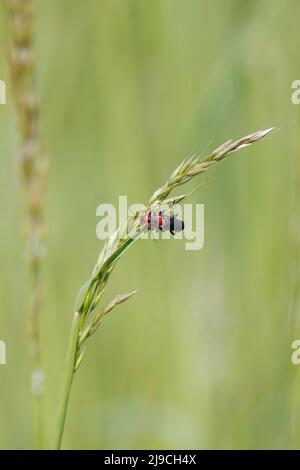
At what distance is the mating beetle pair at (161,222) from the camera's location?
3.84 ft

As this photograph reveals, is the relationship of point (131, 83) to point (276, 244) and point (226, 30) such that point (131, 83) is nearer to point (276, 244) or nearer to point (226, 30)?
point (226, 30)

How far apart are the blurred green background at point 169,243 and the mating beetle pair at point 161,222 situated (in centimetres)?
97

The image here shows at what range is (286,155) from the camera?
2.76m

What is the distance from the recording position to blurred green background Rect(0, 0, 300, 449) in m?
2.34

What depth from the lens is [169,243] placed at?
2520 mm

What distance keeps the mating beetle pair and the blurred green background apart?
0.97m

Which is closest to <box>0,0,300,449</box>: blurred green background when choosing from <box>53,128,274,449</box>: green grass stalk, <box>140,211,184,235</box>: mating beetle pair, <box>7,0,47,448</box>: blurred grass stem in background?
<box>7,0,47,448</box>: blurred grass stem in background

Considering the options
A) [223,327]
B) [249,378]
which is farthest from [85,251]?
[249,378]

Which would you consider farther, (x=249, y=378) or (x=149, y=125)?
(x=149, y=125)

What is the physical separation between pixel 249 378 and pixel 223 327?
206 millimetres

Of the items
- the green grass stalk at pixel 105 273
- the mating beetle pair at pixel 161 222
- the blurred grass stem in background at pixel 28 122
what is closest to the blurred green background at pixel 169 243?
the blurred grass stem in background at pixel 28 122

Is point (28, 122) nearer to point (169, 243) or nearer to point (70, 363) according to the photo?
point (70, 363)

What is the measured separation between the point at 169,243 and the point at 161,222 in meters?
1.26

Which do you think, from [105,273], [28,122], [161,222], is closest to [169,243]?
[28,122]
